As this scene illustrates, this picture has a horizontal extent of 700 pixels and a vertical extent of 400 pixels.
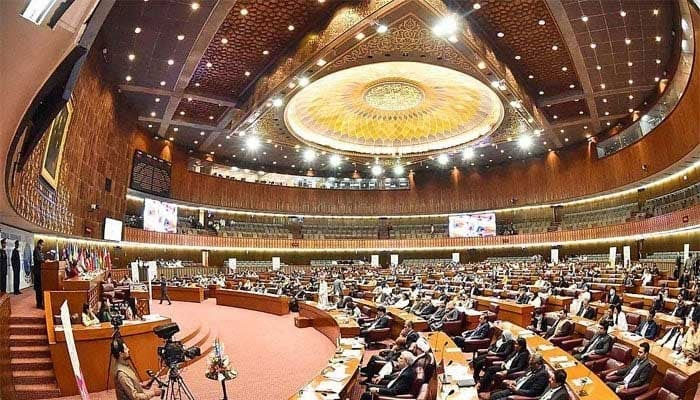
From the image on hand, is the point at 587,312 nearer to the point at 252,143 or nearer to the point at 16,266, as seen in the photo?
the point at 16,266

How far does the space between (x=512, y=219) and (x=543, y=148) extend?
7.03m

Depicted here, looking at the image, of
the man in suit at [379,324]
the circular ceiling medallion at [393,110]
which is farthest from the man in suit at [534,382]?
the circular ceiling medallion at [393,110]

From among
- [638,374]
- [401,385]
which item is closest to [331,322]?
[401,385]

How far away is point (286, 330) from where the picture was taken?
13852 mm

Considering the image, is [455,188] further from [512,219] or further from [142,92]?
[142,92]

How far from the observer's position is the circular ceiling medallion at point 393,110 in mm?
24156

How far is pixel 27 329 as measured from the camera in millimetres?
8250

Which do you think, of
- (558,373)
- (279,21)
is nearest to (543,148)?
(279,21)

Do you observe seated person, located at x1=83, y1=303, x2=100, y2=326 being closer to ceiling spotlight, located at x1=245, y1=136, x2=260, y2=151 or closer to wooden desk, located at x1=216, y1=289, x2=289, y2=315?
wooden desk, located at x1=216, y1=289, x2=289, y2=315

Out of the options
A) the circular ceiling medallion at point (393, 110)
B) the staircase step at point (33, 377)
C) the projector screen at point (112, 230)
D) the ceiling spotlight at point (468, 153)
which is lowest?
the staircase step at point (33, 377)

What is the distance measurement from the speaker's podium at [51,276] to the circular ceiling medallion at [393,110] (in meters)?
14.0

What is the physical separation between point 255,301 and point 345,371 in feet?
40.6

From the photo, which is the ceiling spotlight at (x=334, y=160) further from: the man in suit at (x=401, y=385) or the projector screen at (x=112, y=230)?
the man in suit at (x=401, y=385)

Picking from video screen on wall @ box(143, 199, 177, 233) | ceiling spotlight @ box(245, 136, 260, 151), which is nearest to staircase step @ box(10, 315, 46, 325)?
video screen on wall @ box(143, 199, 177, 233)
